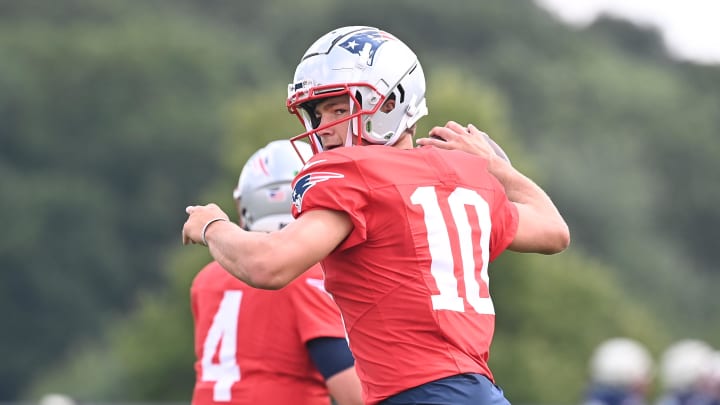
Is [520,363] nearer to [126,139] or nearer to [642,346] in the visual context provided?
[642,346]

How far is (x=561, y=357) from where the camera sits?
1298 inches

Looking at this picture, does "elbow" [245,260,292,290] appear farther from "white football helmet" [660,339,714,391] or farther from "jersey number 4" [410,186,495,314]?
"white football helmet" [660,339,714,391]

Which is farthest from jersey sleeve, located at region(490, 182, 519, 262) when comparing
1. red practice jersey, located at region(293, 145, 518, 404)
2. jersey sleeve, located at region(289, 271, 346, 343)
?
jersey sleeve, located at region(289, 271, 346, 343)

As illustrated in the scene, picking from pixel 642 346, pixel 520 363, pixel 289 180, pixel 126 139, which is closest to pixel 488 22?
pixel 126 139

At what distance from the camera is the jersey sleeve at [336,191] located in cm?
400

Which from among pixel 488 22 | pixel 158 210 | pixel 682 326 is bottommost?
pixel 682 326

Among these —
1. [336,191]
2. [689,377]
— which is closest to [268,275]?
[336,191]

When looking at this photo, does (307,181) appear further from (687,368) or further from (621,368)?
(687,368)

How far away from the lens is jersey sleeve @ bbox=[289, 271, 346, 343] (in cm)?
538

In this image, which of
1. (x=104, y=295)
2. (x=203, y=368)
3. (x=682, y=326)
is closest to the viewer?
(x=203, y=368)

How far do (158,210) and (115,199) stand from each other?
5.51 ft

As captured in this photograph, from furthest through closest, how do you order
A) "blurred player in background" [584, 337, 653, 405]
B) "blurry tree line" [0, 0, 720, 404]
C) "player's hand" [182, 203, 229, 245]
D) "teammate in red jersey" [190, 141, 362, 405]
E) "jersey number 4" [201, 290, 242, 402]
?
1. "blurry tree line" [0, 0, 720, 404]
2. "blurred player in background" [584, 337, 653, 405]
3. "jersey number 4" [201, 290, 242, 402]
4. "teammate in red jersey" [190, 141, 362, 405]
5. "player's hand" [182, 203, 229, 245]

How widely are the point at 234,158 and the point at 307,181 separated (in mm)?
28059

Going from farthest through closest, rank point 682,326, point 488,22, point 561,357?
point 488,22, point 682,326, point 561,357
